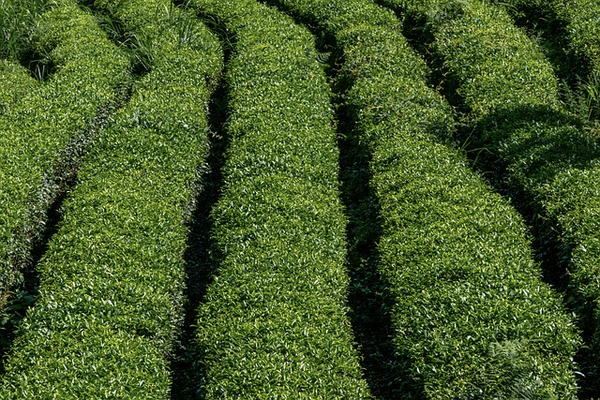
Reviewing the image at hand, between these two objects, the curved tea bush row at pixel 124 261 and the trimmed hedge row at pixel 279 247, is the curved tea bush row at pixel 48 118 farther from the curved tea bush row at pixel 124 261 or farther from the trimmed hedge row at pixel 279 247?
the trimmed hedge row at pixel 279 247

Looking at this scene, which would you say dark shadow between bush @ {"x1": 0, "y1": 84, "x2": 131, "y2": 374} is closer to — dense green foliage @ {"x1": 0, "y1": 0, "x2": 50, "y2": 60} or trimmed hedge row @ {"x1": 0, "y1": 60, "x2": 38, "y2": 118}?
trimmed hedge row @ {"x1": 0, "y1": 60, "x2": 38, "y2": 118}

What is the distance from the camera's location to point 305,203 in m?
13.6

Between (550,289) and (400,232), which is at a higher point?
(550,289)

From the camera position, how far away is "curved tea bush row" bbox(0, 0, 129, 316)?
44.0 feet

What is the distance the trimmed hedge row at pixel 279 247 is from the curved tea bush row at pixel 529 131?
3.03 meters

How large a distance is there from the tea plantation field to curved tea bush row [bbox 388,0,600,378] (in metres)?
0.05

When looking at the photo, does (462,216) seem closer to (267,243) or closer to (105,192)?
(267,243)

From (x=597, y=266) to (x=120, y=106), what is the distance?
1060cm

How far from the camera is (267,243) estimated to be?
499 inches

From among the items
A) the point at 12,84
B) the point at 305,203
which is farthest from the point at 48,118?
the point at 305,203

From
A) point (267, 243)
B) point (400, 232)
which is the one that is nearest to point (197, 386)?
point (267, 243)

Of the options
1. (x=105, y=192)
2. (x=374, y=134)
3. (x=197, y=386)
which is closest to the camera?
(x=197, y=386)

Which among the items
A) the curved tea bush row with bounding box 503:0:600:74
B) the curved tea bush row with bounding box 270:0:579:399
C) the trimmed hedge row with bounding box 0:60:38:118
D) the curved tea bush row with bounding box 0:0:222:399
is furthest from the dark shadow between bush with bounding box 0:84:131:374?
the curved tea bush row with bounding box 503:0:600:74

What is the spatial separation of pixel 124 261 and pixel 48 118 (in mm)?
4966
